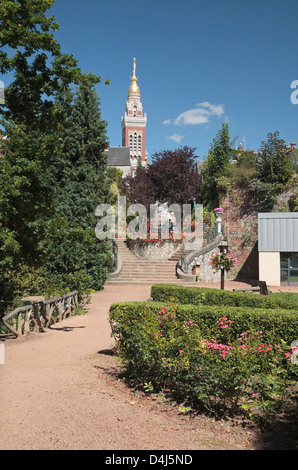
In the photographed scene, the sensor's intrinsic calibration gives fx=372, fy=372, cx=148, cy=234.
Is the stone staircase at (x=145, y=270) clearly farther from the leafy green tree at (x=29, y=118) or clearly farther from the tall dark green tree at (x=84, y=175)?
the leafy green tree at (x=29, y=118)

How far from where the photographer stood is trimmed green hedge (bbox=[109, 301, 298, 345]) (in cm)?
606

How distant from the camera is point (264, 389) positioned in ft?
13.9

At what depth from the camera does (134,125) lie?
81938 mm

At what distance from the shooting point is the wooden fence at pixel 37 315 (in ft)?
27.6

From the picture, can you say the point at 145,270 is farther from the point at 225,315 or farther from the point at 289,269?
the point at 225,315

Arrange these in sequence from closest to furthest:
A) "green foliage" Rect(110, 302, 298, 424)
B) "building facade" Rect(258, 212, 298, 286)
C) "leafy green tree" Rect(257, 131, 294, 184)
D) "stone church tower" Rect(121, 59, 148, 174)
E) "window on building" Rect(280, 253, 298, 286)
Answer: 1. "green foliage" Rect(110, 302, 298, 424)
2. "window on building" Rect(280, 253, 298, 286)
3. "building facade" Rect(258, 212, 298, 286)
4. "leafy green tree" Rect(257, 131, 294, 184)
5. "stone church tower" Rect(121, 59, 148, 174)

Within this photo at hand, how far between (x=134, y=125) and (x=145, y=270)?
219 feet

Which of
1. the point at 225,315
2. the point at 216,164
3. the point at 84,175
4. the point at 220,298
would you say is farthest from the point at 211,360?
the point at 216,164

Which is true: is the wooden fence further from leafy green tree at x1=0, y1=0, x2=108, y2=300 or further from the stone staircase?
the stone staircase

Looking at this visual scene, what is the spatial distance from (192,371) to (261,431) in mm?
1001

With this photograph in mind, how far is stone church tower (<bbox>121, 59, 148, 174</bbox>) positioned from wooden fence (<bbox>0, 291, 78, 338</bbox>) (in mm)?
71315

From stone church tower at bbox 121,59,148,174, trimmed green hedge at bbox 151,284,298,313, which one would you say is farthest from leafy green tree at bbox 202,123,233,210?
stone church tower at bbox 121,59,148,174

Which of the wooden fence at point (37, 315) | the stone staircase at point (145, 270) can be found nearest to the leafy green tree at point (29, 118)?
the wooden fence at point (37, 315)

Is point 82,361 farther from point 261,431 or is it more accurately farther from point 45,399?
point 261,431
